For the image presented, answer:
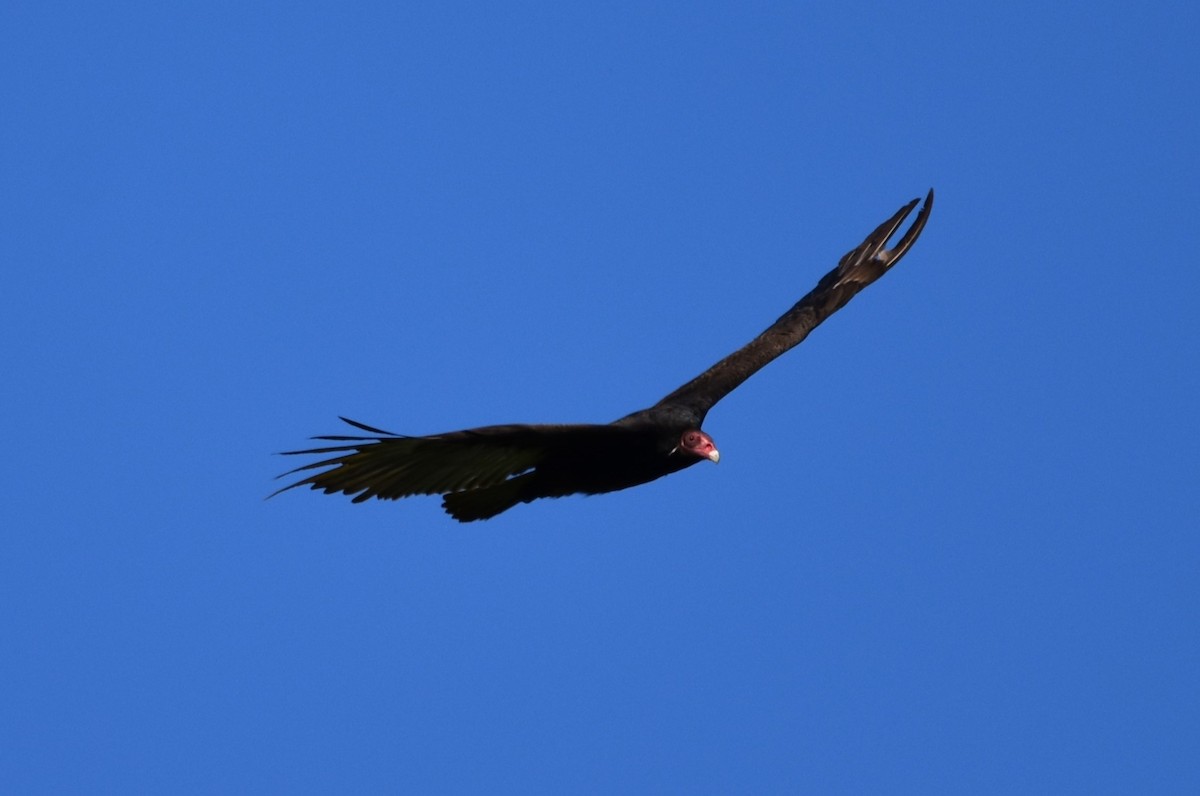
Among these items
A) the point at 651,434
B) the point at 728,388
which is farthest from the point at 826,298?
the point at 651,434

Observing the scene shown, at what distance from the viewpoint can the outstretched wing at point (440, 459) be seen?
35.0 ft

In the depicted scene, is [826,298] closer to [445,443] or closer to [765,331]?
[765,331]

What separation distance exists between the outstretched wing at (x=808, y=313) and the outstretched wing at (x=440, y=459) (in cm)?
187

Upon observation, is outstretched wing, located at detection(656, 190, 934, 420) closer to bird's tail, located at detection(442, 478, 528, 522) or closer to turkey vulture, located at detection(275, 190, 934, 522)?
turkey vulture, located at detection(275, 190, 934, 522)

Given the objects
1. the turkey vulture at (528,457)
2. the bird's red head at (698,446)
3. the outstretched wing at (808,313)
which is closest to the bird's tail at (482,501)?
the turkey vulture at (528,457)

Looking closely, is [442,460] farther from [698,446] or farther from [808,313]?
[808,313]

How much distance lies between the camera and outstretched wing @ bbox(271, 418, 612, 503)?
10.7m

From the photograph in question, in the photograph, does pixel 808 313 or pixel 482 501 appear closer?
pixel 482 501

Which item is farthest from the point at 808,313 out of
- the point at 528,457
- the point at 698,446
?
the point at 528,457

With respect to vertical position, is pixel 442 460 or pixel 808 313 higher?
pixel 808 313

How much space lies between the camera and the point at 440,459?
1115 centimetres

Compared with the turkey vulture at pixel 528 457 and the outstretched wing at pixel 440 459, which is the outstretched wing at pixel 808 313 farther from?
the outstretched wing at pixel 440 459

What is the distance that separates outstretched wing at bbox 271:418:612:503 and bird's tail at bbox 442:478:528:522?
100 millimetres

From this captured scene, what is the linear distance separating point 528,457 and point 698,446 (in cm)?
144
